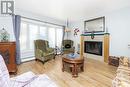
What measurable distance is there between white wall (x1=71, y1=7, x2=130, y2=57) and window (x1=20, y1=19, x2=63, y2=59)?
3.25m

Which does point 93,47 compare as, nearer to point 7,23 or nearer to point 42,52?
point 42,52

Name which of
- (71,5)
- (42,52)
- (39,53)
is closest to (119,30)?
(71,5)

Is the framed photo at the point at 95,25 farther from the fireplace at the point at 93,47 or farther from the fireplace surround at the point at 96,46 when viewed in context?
the fireplace at the point at 93,47

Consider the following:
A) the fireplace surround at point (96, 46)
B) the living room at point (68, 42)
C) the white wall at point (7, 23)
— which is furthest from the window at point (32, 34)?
the fireplace surround at point (96, 46)

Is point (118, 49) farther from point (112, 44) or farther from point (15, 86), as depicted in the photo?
point (15, 86)

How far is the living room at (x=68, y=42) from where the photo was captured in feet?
10.1

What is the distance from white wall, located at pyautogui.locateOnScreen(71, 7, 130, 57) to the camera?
157 inches

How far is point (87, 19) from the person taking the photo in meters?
5.71

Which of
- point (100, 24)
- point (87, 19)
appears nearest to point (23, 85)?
point (100, 24)

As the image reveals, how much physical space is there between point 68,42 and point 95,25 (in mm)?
2065

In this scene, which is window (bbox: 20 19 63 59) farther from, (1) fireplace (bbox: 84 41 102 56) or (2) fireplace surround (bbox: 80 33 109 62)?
(1) fireplace (bbox: 84 41 102 56)

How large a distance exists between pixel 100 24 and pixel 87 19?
99 cm

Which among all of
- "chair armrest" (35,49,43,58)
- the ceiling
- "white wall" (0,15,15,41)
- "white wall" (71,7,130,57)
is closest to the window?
"chair armrest" (35,49,43,58)

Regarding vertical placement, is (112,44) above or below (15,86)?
above
